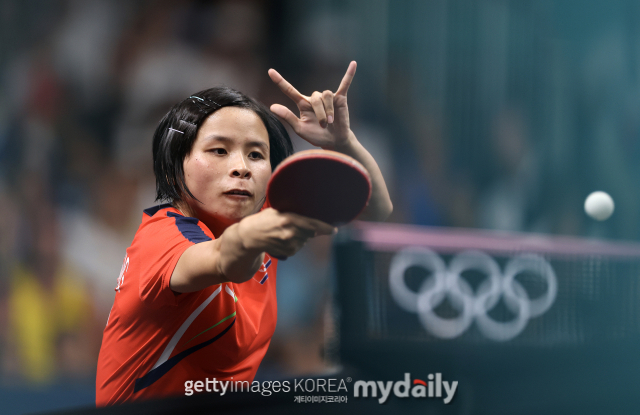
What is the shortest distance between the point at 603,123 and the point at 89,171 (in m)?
4.09

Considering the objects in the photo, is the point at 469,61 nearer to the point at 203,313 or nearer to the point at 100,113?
the point at 100,113

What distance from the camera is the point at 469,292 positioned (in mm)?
2896

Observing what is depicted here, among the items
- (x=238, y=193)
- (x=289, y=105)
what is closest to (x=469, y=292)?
(x=289, y=105)

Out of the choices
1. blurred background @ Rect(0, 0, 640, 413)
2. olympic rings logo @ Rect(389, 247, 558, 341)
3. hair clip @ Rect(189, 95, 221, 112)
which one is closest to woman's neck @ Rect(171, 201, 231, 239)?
hair clip @ Rect(189, 95, 221, 112)

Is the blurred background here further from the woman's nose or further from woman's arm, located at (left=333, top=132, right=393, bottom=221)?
the woman's nose

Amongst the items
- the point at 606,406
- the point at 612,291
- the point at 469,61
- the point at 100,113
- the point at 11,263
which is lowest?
the point at 606,406

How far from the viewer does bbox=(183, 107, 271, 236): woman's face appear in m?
1.23

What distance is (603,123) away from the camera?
3.92m

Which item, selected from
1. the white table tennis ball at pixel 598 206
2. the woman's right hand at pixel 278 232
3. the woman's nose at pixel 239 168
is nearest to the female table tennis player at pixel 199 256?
the woman's nose at pixel 239 168

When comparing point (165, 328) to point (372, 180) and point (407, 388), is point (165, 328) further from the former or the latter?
point (407, 388)

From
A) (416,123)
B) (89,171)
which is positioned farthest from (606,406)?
(89,171)

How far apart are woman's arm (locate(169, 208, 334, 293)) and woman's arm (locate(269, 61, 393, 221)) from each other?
60 cm

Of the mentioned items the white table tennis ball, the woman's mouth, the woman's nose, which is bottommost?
the woman's mouth

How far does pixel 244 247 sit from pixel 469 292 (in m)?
2.35
